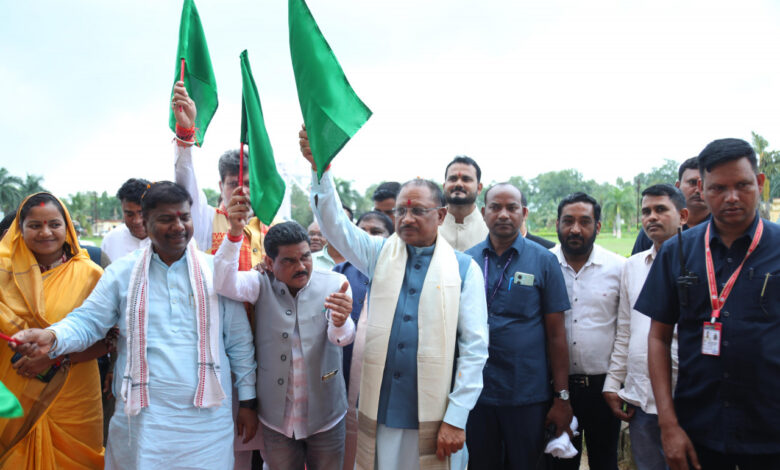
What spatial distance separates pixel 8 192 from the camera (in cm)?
4241

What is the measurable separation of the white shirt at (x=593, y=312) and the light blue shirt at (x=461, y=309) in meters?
0.93

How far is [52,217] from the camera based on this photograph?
3117 millimetres

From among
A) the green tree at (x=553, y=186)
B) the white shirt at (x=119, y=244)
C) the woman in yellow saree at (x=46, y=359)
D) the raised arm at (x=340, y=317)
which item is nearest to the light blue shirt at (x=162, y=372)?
the woman in yellow saree at (x=46, y=359)

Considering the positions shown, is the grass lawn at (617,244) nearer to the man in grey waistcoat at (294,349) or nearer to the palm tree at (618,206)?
the palm tree at (618,206)

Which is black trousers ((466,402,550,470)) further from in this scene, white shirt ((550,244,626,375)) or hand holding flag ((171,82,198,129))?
hand holding flag ((171,82,198,129))

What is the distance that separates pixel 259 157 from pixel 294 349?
4.17ft

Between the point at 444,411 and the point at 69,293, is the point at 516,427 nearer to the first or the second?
the point at 444,411

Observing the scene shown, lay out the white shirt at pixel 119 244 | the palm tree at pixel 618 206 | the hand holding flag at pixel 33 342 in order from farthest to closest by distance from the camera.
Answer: the palm tree at pixel 618 206
the white shirt at pixel 119 244
the hand holding flag at pixel 33 342

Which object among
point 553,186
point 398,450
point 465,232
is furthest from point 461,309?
point 553,186

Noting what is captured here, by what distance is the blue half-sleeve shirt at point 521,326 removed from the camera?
3.16m

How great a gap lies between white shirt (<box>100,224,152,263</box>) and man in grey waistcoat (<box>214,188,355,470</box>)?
5.18 feet

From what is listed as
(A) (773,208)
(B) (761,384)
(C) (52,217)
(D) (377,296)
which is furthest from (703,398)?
(A) (773,208)

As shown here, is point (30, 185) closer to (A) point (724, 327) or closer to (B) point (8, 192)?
(B) point (8, 192)

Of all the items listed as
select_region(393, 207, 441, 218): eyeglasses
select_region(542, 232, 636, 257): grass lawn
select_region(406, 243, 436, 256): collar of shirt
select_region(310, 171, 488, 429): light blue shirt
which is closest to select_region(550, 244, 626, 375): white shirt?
Answer: select_region(310, 171, 488, 429): light blue shirt
